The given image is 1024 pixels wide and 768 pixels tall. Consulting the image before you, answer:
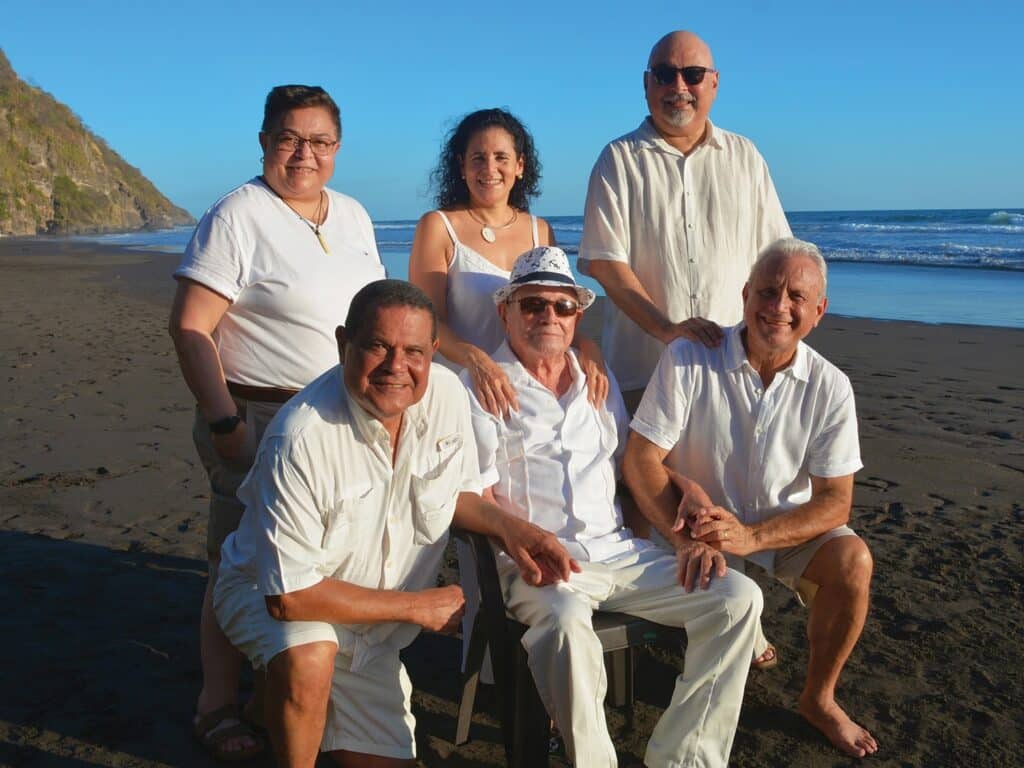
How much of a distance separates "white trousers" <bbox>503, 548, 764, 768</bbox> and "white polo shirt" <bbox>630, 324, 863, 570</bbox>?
17.7 inches

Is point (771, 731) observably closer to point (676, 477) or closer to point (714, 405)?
point (676, 477)

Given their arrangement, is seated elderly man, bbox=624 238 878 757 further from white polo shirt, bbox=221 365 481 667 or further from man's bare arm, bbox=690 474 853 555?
white polo shirt, bbox=221 365 481 667

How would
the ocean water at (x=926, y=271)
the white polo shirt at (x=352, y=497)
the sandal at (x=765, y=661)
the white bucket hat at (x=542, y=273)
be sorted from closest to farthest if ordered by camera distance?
1. the white polo shirt at (x=352, y=497)
2. the white bucket hat at (x=542, y=273)
3. the sandal at (x=765, y=661)
4. the ocean water at (x=926, y=271)

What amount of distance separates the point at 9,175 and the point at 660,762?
176 feet

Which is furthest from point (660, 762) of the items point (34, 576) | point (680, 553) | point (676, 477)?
point (34, 576)

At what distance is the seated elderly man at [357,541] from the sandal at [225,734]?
1.67 feet

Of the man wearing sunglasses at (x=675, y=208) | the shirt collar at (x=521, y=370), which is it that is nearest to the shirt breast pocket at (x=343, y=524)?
the shirt collar at (x=521, y=370)

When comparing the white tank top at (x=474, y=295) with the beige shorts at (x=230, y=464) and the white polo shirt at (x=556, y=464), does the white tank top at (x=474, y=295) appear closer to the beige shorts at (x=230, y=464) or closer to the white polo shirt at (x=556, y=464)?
the white polo shirt at (x=556, y=464)

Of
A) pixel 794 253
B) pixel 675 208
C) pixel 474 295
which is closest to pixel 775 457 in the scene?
pixel 794 253

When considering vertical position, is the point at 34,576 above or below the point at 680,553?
below

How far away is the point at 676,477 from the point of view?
3.39 meters

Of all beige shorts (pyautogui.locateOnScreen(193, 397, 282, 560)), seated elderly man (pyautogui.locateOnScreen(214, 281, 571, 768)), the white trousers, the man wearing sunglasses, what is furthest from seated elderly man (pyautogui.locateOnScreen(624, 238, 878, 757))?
beige shorts (pyautogui.locateOnScreen(193, 397, 282, 560))

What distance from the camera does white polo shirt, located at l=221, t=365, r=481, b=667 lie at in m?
2.62

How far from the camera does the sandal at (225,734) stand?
3.23 metres
